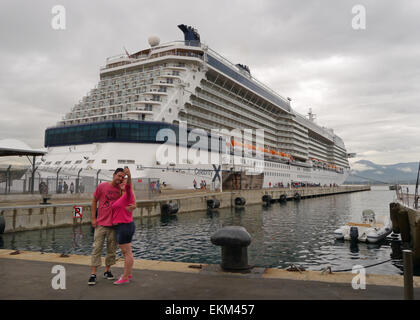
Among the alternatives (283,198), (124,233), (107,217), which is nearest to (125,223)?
(124,233)

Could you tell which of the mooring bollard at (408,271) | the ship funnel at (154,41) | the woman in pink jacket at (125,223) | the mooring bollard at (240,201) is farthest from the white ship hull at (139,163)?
the mooring bollard at (408,271)

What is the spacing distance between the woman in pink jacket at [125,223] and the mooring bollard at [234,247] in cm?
191

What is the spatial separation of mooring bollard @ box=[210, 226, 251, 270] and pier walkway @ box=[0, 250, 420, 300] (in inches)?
10.0

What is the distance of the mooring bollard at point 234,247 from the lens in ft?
21.7

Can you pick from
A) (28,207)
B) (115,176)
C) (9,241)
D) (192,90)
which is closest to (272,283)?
(115,176)

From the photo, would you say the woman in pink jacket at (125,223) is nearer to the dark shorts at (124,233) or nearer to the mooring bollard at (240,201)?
the dark shorts at (124,233)

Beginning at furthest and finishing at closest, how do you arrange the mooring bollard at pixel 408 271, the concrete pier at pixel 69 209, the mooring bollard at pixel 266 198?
1. the mooring bollard at pixel 266 198
2. the concrete pier at pixel 69 209
3. the mooring bollard at pixel 408 271

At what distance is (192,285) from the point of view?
558 cm

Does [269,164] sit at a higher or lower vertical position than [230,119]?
lower

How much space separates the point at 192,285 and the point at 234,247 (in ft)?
4.80

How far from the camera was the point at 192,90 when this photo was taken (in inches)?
1909

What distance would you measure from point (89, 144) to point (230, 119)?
88.3ft

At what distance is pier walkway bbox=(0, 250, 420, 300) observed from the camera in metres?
5.02

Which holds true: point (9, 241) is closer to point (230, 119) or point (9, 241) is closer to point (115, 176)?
point (115, 176)
